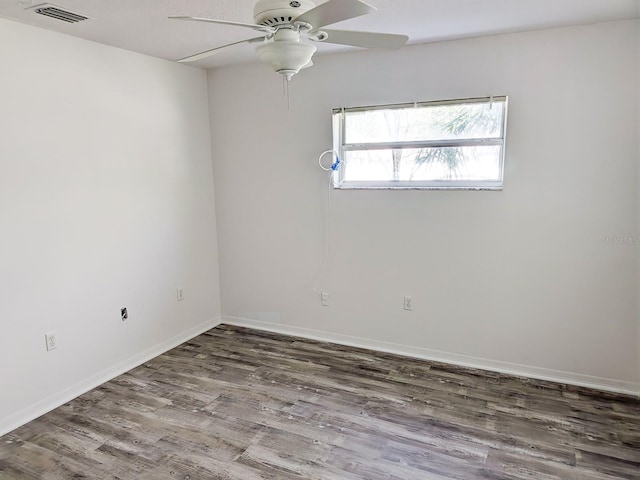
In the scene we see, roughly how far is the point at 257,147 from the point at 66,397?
8.04ft

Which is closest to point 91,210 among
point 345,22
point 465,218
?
point 345,22

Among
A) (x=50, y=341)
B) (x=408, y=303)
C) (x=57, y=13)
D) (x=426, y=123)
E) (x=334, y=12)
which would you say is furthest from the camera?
(x=408, y=303)

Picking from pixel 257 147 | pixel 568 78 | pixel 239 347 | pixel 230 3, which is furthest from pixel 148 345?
pixel 568 78

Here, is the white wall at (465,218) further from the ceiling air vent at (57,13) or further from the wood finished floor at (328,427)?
the ceiling air vent at (57,13)

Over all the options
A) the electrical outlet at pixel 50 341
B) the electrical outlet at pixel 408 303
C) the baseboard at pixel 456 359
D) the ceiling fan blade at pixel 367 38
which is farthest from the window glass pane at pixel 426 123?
the electrical outlet at pixel 50 341

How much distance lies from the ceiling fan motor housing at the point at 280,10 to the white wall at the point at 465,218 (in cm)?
192

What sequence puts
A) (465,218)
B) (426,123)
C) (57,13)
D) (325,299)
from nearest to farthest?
1. (57,13)
2. (465,218)
3. (426,123)
4. (325,299)

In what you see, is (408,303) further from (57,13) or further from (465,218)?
(57,13)

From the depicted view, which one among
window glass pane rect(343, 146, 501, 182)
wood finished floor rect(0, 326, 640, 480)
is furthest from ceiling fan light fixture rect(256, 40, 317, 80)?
wood finished floor rect(0, 326, 640, 480)

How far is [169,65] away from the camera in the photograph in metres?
3.83

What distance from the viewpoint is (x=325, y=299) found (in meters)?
4.07

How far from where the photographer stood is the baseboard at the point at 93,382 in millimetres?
2830

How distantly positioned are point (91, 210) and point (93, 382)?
4.07 feet

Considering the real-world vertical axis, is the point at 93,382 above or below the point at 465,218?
below
